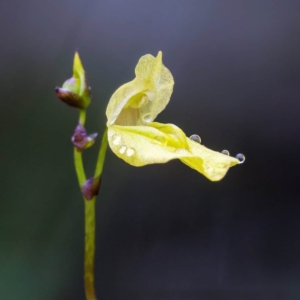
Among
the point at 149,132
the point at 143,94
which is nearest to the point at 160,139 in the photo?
the point at 149,132

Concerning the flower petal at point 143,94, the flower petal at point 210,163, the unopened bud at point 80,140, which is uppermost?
the flower petal at point 143,94

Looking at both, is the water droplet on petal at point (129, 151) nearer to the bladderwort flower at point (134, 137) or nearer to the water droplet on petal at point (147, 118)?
the bladderwort flower at point (134, 137)

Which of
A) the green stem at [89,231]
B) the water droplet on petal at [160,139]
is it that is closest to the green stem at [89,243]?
the green stem at [89,231]

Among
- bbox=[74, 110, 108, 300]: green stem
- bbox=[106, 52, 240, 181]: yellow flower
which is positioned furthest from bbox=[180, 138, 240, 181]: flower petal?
bbox=[74, 110, 108, 300]: green stem

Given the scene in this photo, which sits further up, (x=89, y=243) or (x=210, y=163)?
(x=210, y=163)

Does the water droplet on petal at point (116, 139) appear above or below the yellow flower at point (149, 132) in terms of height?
below

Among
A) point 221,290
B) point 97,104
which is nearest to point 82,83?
point 97,104

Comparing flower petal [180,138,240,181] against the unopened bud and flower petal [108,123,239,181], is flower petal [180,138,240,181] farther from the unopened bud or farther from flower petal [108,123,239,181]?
the unopened bud

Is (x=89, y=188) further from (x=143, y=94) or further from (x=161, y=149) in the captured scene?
(x=143, y=94)

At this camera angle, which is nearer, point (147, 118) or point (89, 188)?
Answer: point (89, 188)
